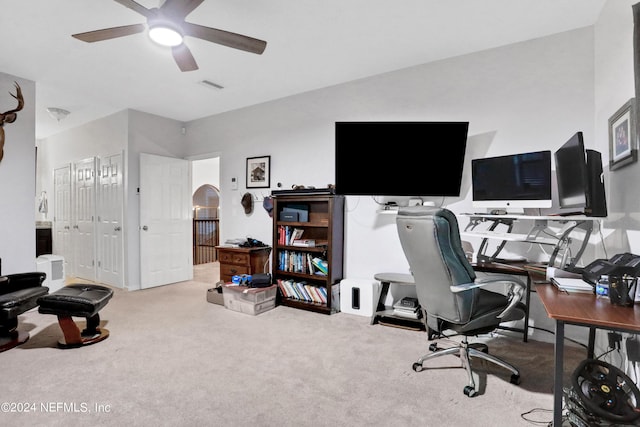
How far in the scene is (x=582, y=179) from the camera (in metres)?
1.98

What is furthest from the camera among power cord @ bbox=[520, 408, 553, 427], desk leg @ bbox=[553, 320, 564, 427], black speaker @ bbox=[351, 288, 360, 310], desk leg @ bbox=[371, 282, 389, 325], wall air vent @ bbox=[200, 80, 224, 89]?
wall air vent @ bbox=[200, 80, 224, 89]

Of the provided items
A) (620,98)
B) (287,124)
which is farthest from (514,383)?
(287,124)

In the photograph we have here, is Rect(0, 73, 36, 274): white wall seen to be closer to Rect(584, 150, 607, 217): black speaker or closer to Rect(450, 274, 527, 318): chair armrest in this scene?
Rect(450, 274, 527, 318): chair armrest

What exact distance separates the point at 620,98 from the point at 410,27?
5.14ft

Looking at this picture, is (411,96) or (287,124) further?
(287,124)

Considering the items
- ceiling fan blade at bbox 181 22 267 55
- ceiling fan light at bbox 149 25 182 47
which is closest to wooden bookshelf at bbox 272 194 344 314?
Result: ceiling fan blade at bbox 181 22 267 55

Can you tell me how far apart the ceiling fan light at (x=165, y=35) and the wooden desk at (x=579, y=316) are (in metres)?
2.71

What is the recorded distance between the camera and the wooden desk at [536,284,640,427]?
4.11ft

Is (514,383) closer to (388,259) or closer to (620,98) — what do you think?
(388,259)

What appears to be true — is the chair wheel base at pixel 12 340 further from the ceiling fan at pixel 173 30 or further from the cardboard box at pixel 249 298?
the ceiling fan at pixel 173 30

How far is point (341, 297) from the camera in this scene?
11.9 ft

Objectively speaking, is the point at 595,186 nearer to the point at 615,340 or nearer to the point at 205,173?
the point at 615,340

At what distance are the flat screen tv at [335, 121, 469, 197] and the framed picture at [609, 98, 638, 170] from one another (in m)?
1.04

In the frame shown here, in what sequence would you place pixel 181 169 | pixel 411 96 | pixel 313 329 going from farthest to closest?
1. pixel 181 169
2. pixel 411 96
3. pixel 313 329
